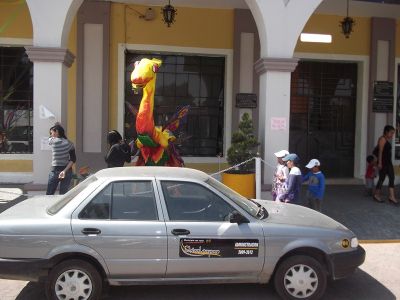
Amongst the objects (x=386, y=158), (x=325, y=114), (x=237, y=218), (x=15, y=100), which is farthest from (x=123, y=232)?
(x=325, y=114)

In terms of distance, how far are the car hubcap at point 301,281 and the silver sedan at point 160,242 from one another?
11mm

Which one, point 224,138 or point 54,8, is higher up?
point 54,8

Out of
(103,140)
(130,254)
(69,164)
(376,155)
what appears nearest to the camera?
(130,254)

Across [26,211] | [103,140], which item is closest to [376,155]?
[103,140]

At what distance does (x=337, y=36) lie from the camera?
12383 mm

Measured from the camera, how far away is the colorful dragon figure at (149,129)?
7.42 m

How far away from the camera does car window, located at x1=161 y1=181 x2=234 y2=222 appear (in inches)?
194

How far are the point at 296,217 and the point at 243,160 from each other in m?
3.38

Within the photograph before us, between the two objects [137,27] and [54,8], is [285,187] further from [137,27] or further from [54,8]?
[137,27]

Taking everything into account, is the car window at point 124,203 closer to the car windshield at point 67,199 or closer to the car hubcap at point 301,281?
the car windshield at point 67,199

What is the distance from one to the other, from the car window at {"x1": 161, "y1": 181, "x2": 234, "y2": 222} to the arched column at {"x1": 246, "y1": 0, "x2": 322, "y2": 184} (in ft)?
12.6

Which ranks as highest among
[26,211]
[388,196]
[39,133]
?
[39,133]

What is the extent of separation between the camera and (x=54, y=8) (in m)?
8.20

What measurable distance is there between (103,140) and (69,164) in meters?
3.51
